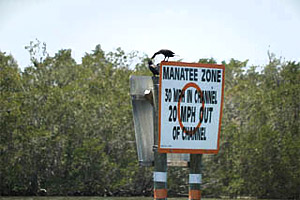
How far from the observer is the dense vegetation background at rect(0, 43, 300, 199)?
71.5ft

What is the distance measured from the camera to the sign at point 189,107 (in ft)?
20.8

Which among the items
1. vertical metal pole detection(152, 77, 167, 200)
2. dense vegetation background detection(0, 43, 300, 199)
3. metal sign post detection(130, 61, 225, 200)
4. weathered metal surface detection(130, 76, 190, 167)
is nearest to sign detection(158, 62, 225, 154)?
metal sign post detection(130, 61, 225, 200)

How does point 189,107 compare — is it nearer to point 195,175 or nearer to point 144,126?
point 144,126

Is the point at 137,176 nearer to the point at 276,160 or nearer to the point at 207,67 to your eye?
the point at 276,160

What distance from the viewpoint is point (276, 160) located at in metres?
22.7

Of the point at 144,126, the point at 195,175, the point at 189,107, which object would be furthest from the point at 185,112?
the point at 195,175

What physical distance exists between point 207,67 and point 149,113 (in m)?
→ 0.88

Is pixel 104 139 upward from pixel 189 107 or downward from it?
upward

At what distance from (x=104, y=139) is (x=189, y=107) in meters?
16.6

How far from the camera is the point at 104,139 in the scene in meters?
22.8

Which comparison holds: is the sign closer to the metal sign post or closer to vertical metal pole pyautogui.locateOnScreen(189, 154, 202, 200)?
the metal sign post

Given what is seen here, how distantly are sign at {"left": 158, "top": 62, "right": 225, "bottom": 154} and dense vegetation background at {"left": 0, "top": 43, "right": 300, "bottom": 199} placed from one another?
1558 centimetres

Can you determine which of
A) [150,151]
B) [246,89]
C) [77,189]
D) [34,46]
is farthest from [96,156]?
[150,151]

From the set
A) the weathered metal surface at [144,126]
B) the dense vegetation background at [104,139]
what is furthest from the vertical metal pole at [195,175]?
the dense vegetation background at [104,139]
